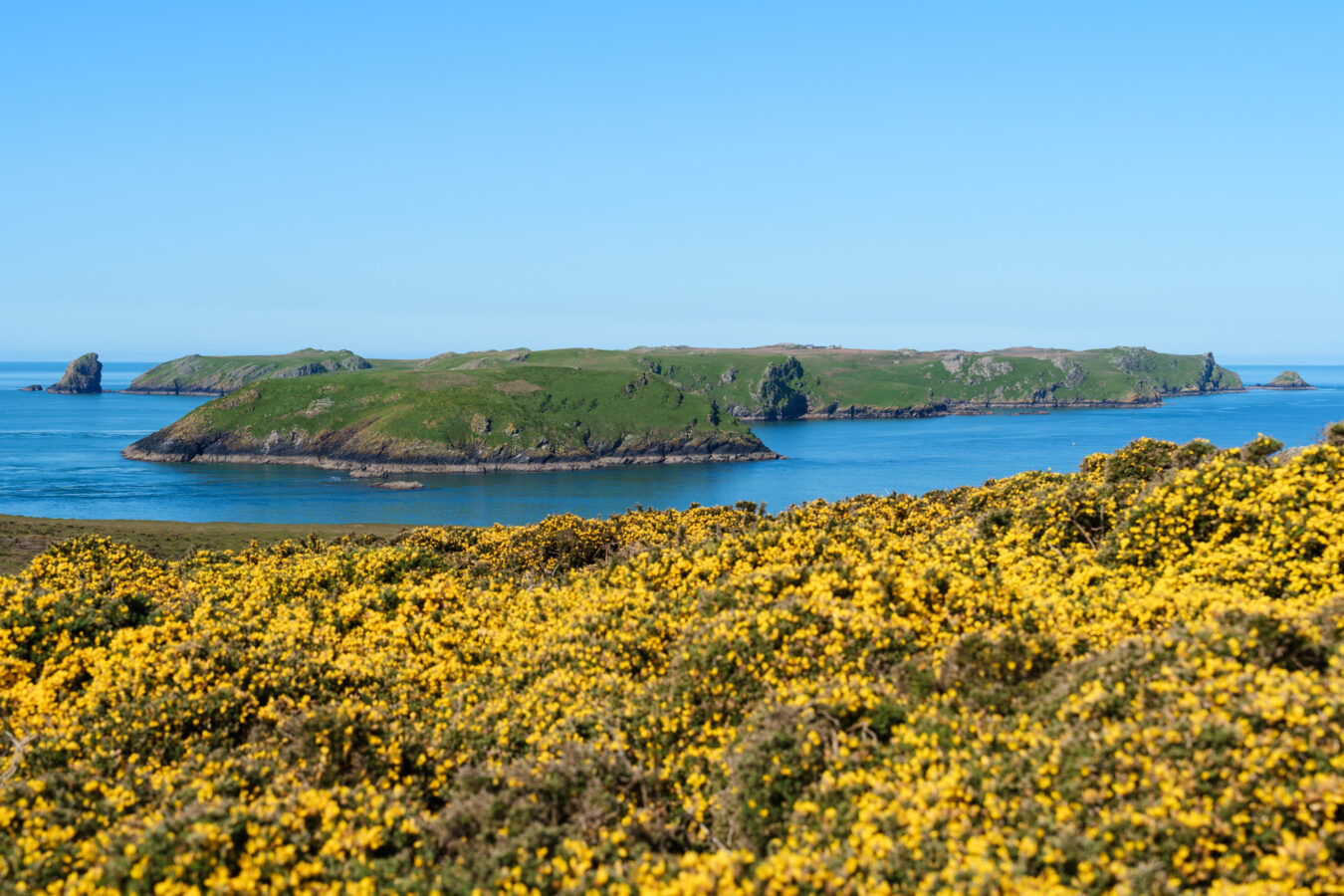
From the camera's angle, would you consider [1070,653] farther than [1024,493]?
No

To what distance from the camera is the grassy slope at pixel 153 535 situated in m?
65.2

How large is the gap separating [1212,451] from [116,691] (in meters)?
28.9

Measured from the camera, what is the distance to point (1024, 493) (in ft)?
102

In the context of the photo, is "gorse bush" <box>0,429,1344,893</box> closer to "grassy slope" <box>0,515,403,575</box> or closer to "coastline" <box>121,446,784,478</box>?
"grassy slope" <box>0,515,403,575</box>

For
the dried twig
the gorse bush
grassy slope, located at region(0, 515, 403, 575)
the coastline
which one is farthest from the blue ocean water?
the dried twig

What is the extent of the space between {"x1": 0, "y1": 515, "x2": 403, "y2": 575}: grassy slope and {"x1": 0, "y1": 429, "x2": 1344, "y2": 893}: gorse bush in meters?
45.8

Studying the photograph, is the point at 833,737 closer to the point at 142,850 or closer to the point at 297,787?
the point at 297,787

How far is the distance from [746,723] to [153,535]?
3254 inches

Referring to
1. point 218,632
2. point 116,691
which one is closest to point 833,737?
point 116,691

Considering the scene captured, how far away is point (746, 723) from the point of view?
11.8m

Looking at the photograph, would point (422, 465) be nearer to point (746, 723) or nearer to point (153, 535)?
point (153, 535)

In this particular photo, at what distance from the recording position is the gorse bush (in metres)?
8.22

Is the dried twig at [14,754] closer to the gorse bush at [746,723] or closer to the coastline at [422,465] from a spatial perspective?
the gorse bush at [746,723]

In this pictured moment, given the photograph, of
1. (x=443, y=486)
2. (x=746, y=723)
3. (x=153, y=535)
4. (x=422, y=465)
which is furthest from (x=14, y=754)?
(x=422, y=465)
